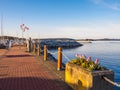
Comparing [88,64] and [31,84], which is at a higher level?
[88,64]

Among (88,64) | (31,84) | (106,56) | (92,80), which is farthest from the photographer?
(106,56)

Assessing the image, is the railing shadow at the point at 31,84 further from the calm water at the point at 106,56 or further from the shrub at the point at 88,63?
the calm water at the point at 106,56

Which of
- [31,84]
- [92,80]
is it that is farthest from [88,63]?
[31,84]

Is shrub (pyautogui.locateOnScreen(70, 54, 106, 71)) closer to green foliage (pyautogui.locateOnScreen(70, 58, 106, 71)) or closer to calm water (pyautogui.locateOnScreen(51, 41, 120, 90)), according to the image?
green foliage (pyautogui.locateOnScreen(70, 58, 106, 71))

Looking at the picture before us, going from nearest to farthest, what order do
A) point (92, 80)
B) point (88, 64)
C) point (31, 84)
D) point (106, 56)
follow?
point (92, 80), point (88, 64), point (31, 84), point (106, 56)

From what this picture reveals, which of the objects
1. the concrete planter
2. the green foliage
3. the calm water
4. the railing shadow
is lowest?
the calm water

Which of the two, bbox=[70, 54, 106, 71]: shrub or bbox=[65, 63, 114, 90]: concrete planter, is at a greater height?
bbox=[70, 54, 106, 71]: shrub

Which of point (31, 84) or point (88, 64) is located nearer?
point (88, 64)

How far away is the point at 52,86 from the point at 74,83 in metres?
1.02

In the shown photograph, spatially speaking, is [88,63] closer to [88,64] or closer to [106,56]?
[88,64]

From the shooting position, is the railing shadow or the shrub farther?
the railing shadow

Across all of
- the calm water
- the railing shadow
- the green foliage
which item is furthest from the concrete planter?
the calm water

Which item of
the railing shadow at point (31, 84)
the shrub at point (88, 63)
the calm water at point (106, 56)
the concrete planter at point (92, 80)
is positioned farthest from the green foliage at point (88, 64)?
the calm water at point (106, 56)

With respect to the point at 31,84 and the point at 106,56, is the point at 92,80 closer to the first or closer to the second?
the point at 31,84
